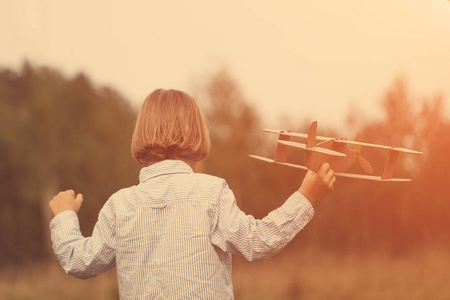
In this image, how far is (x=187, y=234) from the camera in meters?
0.97

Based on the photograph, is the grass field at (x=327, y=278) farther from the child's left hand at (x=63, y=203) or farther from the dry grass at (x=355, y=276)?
the child's left hand at (x=63, y=203)

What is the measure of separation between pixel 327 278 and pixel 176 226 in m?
2.16

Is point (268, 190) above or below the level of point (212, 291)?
below

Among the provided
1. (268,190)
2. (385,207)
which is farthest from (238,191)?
(385,207)

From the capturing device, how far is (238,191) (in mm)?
2926

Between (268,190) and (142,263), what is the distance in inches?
78.5

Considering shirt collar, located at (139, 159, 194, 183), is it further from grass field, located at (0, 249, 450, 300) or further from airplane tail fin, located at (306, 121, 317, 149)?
grass field, located at (0, 249, 450, 300)

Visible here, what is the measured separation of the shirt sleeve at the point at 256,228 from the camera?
958 millimetres

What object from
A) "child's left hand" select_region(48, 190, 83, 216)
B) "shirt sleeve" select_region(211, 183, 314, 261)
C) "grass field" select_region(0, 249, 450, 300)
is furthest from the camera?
"grass field" select_region(0, 249, 450, 300)

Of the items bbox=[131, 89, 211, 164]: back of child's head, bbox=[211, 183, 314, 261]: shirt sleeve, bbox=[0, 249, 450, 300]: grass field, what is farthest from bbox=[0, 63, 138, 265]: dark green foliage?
bbox=[211, 183, 314, 261]: shirt sleeve

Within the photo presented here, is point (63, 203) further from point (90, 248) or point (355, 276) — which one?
point (355, 276)

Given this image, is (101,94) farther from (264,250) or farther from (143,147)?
(264,250)

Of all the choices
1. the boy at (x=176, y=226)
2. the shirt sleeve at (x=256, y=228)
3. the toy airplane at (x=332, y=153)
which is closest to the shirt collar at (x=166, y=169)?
the boy at (x=176, y=226)

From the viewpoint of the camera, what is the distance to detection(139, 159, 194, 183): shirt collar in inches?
40.8
